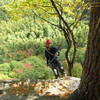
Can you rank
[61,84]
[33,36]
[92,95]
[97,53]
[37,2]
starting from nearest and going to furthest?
[97,53] → [92,95] → [61,84] → [37,2] → [33,36]

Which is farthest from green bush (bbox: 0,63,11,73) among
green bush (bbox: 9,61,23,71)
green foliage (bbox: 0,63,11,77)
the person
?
the person

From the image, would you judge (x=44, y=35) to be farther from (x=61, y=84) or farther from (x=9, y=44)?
(x=61, y=84)

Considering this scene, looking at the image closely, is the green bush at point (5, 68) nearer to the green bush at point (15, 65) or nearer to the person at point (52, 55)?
the green bush at point (15, 65)

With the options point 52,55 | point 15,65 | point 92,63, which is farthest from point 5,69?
point 92,63

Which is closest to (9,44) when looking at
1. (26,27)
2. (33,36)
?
(33,36)

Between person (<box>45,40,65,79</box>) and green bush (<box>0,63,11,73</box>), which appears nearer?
person (<box>45,40,65,79</box>)

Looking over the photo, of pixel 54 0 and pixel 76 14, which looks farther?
pixel 76 14

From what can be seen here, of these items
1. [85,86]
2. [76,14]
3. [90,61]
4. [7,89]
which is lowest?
[7,89]

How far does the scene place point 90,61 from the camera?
3602 millimetres

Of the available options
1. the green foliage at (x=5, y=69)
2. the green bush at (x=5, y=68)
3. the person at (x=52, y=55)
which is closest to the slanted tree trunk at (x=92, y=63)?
the person at (x=52, y=55)

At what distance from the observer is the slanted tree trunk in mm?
3349

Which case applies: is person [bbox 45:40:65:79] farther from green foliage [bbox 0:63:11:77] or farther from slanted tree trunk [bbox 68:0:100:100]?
green foliage [bbox 0:63:11:77]

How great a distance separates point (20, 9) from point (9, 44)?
11.3m

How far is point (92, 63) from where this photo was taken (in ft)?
11.7
